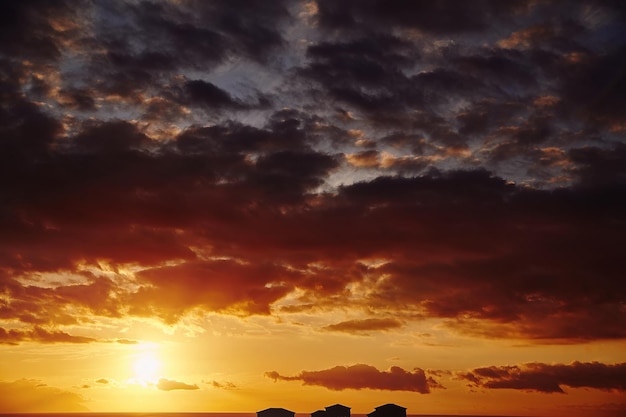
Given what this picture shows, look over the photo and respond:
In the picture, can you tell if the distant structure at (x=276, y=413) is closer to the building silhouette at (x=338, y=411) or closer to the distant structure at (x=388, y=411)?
the building silhouette at (x=338, y=411)

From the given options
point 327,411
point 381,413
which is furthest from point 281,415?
point 381,413

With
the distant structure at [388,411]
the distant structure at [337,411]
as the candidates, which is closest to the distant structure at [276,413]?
the distant structure at [337,411]

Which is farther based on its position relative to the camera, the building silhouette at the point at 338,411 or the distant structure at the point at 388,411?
the building silhouette at the point at 338,411

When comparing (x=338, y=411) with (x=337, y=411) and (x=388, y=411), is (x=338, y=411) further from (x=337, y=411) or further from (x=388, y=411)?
(x=388, y=411)

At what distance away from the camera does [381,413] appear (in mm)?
103312

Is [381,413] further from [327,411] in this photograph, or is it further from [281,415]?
[281,415]

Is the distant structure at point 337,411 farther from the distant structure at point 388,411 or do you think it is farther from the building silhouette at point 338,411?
the distant structure at point 388,411

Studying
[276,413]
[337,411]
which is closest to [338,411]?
[337,411]

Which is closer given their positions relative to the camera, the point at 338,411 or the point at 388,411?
the point at 388,411

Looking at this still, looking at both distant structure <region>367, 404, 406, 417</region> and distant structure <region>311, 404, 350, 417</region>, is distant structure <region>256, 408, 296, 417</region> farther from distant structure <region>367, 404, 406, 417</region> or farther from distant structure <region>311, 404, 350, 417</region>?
distant structure <region>367, 404, 406, 417</region>

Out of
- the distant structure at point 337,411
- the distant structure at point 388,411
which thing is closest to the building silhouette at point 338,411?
the distant structure at point 337,411

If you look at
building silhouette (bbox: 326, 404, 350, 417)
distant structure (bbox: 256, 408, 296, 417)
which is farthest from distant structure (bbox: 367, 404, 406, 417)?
distant structure (bbox: 256, 408, 296, 417)

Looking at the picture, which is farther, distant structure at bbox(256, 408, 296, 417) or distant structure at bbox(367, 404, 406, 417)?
distant structure at bbox(256, 408, 296, 417)

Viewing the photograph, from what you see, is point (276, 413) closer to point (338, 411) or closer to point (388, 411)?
point (338, 411)
